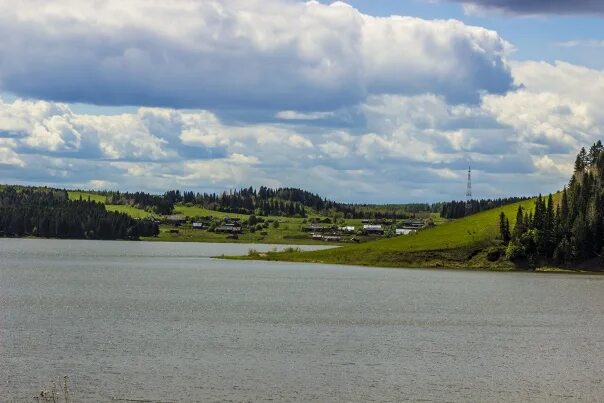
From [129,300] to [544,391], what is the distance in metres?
75.5

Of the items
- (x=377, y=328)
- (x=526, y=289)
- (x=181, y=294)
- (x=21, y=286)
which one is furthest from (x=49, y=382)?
(x=526, y=289)

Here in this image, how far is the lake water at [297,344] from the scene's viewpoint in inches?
2347

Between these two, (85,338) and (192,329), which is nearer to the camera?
(85,338)

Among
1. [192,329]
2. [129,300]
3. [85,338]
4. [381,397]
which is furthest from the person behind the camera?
[129,300]

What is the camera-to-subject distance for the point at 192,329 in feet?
293

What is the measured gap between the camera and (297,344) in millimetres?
80062

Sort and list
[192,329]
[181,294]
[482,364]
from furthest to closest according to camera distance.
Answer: [181,294], [192,329], [482,364]

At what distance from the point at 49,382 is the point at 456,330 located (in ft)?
167

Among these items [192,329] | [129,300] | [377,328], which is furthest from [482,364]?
[129,300]

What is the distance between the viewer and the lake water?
59.6 m

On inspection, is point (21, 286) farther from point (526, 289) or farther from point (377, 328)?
point (526, 289)

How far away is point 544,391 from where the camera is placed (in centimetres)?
6084

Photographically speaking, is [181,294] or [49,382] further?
[181,294]

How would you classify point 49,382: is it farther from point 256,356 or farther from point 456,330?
point 456,330
